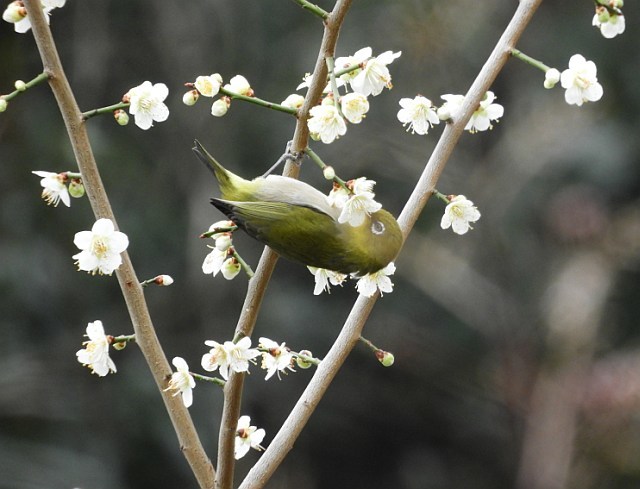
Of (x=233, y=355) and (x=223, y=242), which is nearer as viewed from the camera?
(x=233, y=355)

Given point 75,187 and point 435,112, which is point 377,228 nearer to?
point 435,112

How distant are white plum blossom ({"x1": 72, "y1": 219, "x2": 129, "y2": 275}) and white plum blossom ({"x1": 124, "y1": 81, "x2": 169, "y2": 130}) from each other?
31 centimetres

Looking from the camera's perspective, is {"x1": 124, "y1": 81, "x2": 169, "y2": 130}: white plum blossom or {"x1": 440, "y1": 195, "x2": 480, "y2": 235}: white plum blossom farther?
{"x1": 440, "y1": 195, "x2": 480, "y2": 235}: white plum blossom

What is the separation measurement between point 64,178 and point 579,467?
4823 millimetres

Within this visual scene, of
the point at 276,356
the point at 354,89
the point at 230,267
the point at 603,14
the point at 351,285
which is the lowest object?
the point at 276,356

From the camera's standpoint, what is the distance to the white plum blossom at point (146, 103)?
214cm

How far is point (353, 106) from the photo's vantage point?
2195 mm

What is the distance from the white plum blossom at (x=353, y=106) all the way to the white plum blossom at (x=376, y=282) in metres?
0.39

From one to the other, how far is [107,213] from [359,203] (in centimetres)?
52

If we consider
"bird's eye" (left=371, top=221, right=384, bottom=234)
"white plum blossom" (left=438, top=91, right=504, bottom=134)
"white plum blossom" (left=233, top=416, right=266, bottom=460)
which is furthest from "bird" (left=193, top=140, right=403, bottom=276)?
"white plum blossom" (left=233, top=416, right=266, bottom=460)

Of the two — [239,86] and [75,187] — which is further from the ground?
[239,86]

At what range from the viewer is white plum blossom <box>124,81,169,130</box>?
2145 mm

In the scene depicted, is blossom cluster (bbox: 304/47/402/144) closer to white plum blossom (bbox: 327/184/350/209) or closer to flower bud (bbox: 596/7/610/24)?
white plum blossom (bbox: 327/184/350/209)

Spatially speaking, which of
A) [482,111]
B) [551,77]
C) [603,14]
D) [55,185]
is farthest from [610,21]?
[55,185]
